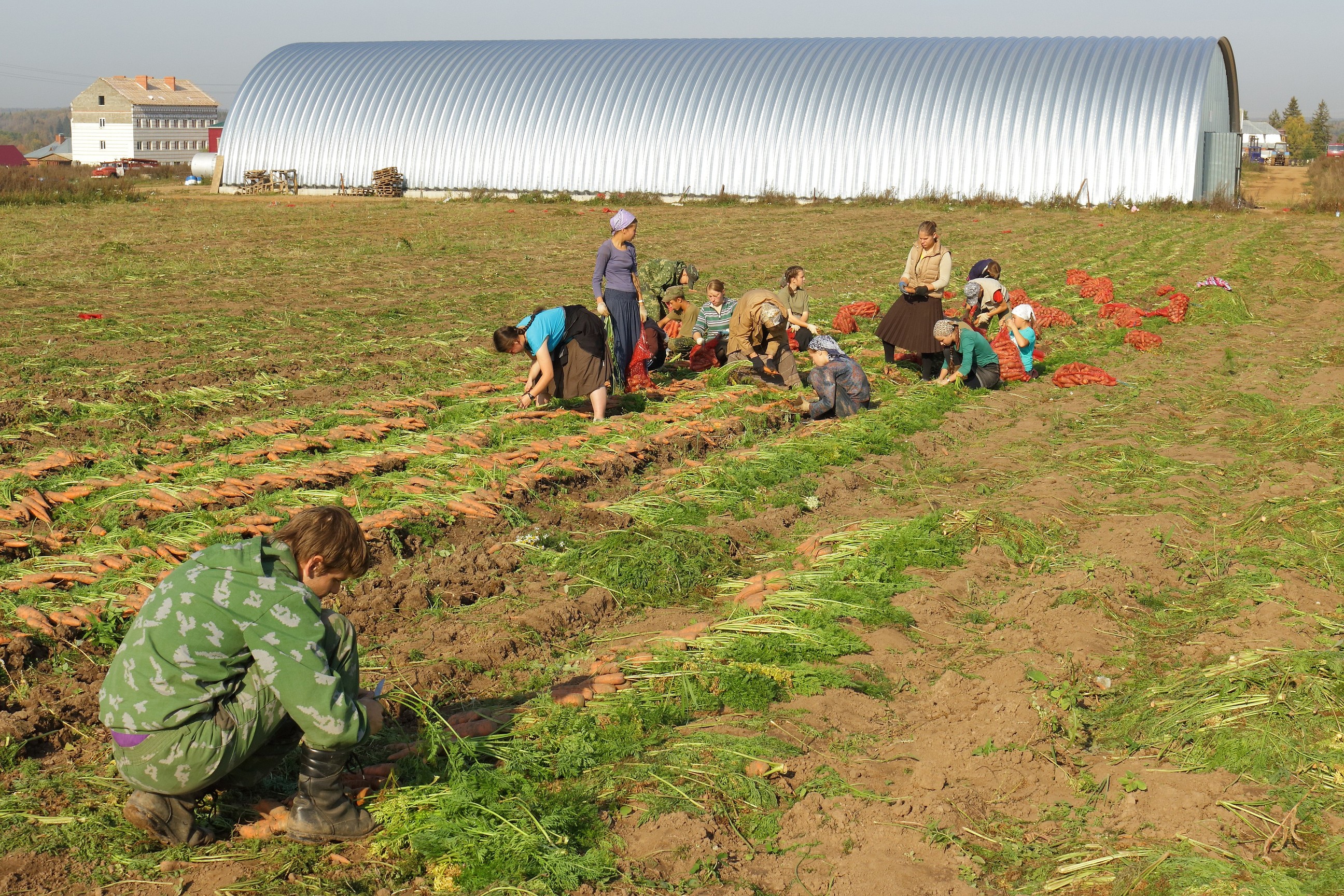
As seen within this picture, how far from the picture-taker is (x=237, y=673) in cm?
327

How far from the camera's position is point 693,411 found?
873 centimetres

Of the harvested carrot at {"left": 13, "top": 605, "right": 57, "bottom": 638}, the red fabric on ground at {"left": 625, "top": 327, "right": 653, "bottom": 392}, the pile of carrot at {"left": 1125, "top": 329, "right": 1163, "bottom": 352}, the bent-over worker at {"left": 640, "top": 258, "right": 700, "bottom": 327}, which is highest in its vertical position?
the bent-over worker at {"left": 640, "top": 258, "right": 700, "bottom": 327}

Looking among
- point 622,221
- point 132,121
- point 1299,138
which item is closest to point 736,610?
point 622,221

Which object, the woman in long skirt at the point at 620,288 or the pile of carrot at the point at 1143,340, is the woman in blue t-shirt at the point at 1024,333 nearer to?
the pile of carrot at the point at 1143,340

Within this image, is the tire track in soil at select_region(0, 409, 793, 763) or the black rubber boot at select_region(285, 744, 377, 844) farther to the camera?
the tire track in soil at select_region(0, 409, 793, 763)

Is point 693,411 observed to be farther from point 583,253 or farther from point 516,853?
point 583,253

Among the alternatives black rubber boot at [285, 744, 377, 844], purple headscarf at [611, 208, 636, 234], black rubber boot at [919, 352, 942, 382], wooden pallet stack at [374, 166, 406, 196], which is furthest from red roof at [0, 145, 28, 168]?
black rubber boot at [285, 744, 377, 844]

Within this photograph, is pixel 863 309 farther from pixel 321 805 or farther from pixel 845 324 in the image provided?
pixel 321 805

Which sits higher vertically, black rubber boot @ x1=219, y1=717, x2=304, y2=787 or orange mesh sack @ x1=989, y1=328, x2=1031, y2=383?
orange mesh sack @ x1=989, y1=328, x2=1031, y2=383

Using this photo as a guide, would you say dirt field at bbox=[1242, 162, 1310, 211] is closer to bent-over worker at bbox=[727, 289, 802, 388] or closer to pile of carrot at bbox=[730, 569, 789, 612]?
bent-over worker at bbox=[727, 289, 802, 388]

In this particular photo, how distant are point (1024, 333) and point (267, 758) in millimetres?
8367

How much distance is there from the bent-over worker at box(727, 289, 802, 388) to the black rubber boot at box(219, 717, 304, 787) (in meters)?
6.42

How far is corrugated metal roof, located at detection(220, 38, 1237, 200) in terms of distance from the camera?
3095 centimetres

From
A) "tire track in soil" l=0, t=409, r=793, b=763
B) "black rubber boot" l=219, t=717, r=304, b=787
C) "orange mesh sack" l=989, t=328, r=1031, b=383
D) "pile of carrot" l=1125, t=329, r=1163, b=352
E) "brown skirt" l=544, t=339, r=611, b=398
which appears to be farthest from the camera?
"pile of carrot" l=1125, t=329, r=1163, b=352
